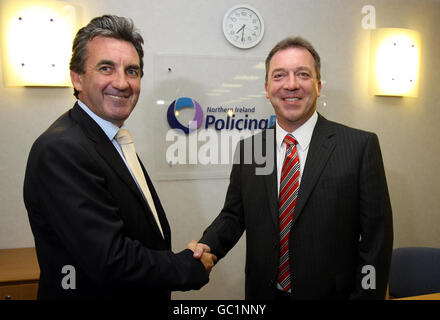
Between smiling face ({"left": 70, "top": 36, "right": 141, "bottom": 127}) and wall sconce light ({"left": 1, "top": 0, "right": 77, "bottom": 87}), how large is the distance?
3.63ft

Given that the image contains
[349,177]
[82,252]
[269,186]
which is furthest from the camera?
[269,186]

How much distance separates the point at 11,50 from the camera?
2379mm

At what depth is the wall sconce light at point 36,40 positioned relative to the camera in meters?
2.37

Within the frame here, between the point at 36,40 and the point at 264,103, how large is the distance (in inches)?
69.9

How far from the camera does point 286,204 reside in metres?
1.64

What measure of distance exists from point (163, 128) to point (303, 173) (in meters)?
1.46

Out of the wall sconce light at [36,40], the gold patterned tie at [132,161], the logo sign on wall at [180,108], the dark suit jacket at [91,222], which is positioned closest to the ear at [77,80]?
the dark suit jacket at [91,222]

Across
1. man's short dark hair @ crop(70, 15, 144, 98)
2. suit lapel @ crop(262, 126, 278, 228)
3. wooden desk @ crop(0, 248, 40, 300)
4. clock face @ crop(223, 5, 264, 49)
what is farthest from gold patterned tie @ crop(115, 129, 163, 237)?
clock face @ crop(223, 5, 264, 49)

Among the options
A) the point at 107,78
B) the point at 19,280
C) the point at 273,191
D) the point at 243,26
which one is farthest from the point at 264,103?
the point at 19,280

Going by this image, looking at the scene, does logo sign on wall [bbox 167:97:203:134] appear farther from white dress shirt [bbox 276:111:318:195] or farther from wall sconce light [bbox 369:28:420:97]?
wall sconce light [bbox 369:28:420:97]

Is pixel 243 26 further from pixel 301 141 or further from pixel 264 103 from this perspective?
pixel 301 141

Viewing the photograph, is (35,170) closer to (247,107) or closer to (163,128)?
(163,128)

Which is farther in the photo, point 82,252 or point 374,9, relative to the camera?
point 374,9

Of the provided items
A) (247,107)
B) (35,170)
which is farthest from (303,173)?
(247,107)
